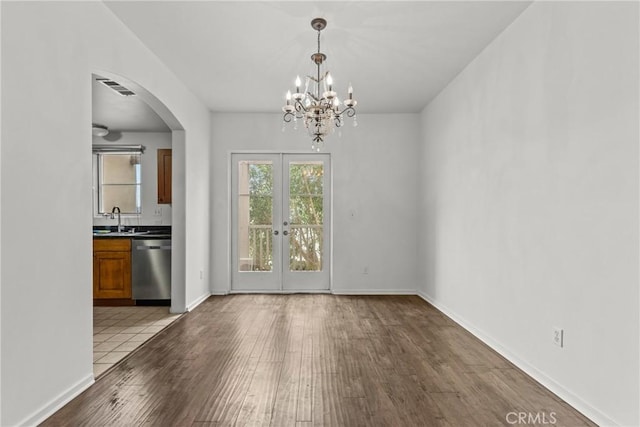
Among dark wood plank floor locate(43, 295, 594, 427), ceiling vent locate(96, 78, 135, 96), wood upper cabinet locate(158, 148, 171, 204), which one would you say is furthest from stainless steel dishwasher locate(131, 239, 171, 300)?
ceiling vent locate(96, 78, 135, 96)

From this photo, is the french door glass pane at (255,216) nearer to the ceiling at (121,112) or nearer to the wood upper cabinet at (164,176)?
the wood upper cabinet at (164,176)

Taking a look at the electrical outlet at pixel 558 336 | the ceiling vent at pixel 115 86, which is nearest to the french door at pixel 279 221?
the ceiling vent at pixel 115 86

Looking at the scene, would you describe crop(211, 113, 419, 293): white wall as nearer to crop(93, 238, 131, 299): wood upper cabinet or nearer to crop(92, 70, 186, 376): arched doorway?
crop(92, 70, 186, 376): arched doorway

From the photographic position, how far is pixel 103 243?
5.09m

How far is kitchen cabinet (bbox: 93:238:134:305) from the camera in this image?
5.07 m

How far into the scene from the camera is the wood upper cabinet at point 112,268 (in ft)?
16.6

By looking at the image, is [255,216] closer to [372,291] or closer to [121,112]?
[372,291]

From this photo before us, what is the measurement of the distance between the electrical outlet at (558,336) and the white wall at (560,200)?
39 millimetres

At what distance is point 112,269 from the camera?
5086 millimetres

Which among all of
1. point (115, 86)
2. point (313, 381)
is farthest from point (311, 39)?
point (313, 381)

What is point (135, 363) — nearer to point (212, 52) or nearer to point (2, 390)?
point (2, 390)

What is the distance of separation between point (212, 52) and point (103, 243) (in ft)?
10.0

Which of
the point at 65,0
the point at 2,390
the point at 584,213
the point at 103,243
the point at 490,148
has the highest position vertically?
the point at 65,0

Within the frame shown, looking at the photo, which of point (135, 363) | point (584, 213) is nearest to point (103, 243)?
point (135, 363)
